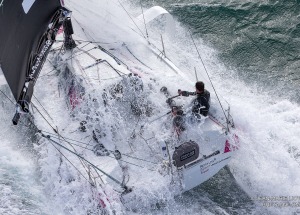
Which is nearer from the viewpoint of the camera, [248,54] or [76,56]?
[76,56]

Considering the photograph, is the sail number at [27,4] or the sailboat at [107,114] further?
the sailboat at [107,114]

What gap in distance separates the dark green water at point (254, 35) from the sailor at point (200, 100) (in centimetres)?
258

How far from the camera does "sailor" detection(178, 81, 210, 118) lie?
7.81 m

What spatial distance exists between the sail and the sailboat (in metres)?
0.01

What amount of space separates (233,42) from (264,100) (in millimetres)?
2132

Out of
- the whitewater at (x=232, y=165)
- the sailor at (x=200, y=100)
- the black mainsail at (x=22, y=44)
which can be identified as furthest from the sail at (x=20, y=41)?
the sailor at (x=200, y=100)

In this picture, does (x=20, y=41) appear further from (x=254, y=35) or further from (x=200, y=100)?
(x=254, y=35)

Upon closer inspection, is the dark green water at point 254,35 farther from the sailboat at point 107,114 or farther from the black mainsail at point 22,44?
the black mainsail at point 22,44

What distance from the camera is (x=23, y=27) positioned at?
22.5 feet

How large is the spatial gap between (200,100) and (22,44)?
10.1ft

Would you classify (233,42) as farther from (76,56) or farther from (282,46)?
(76,56)

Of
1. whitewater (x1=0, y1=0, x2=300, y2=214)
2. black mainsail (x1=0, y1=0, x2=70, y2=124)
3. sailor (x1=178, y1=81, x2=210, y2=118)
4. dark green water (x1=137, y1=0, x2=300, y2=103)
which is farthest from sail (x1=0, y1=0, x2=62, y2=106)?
dark green water (x1=137, y1=0, x2=300, y2=103)

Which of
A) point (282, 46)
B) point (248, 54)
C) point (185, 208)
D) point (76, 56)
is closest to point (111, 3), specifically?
point (76, 56)

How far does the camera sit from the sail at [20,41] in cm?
662
